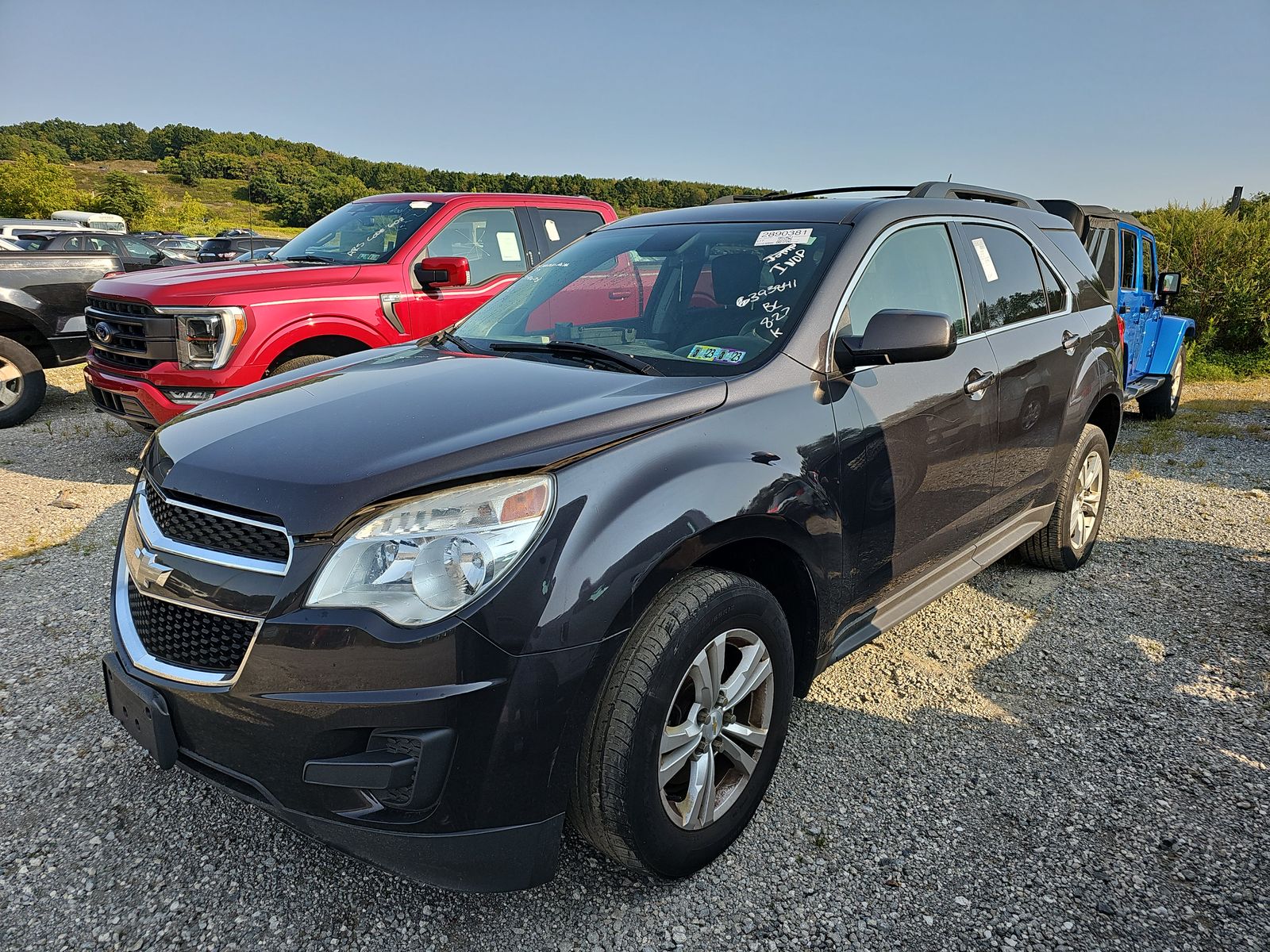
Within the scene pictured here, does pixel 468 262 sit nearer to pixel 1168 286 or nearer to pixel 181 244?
pixel 1168 286

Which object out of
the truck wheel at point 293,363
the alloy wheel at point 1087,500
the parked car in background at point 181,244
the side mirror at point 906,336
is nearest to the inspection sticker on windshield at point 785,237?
the side mirror at point 906,336

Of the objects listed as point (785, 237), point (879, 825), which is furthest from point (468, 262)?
point (879, 825)

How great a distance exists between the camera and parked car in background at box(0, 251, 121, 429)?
754 centimetres

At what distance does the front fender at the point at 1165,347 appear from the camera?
886 centimetres

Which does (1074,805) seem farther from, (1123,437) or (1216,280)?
(1216,280)

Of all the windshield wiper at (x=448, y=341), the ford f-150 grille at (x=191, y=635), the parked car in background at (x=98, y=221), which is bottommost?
the ford f-150 grille at (x=191, y=635)

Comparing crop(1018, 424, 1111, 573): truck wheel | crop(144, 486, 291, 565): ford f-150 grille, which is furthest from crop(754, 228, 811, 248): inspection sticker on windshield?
crop(1018, 424, 1111, 573): truck wheel

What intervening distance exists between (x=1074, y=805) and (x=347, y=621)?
2.31 m

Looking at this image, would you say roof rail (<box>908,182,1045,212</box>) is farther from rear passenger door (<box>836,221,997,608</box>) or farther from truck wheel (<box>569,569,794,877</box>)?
truck wheel (<box>569,569,794,877</box>)

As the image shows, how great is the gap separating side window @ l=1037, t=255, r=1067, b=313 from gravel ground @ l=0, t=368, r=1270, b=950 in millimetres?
1476

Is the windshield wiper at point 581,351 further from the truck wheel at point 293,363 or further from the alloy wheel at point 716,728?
the truck wheel at point 293,363

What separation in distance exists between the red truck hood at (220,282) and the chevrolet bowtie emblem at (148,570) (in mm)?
3803

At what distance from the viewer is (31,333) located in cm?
787

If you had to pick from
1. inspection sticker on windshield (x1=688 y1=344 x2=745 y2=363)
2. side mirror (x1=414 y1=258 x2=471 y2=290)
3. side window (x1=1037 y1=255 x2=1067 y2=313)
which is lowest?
inspection sticker on windshield (x1=688 y1=344 x2=745 y2=363)
